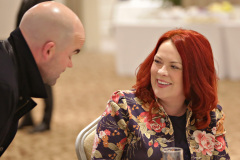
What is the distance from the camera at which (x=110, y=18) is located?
52.6ft

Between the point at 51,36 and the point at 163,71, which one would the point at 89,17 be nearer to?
the point at 163,71

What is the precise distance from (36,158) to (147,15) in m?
5.26

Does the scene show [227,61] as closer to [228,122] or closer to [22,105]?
[228,122]

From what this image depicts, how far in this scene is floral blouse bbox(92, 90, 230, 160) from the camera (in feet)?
6.59

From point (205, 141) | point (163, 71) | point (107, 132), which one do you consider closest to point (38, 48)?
point (107, 132)

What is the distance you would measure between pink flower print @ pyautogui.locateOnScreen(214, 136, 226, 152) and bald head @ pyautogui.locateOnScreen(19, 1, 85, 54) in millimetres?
919

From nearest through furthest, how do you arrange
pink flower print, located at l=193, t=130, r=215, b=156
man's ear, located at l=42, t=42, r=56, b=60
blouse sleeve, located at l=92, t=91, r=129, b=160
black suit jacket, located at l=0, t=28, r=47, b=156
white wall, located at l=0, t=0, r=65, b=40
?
black suit jacket, located at l=0, t=28, r=47, b=156
man's ear, located at l=42, t=42, r=56, b=60
blouse sleeve, located at l=92, t=91, r=129, b=160
pink flower print, located at l=193, t=130, r=215, b=156
white wall, located at l=0, t=0, r=65, b=40

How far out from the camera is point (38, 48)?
5.23 feet

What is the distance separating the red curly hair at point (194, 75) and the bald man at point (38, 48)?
59 cm

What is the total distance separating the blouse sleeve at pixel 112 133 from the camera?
2000 millimetres

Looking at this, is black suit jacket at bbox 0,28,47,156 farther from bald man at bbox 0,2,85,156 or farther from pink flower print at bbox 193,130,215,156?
pink flower print at bbox 193,130,215,156

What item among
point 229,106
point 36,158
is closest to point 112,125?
point 36,158

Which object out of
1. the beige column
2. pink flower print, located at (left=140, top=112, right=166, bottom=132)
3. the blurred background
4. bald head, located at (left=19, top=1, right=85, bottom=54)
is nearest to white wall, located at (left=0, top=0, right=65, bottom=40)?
the beige column

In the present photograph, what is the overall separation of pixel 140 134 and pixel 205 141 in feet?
1.08
